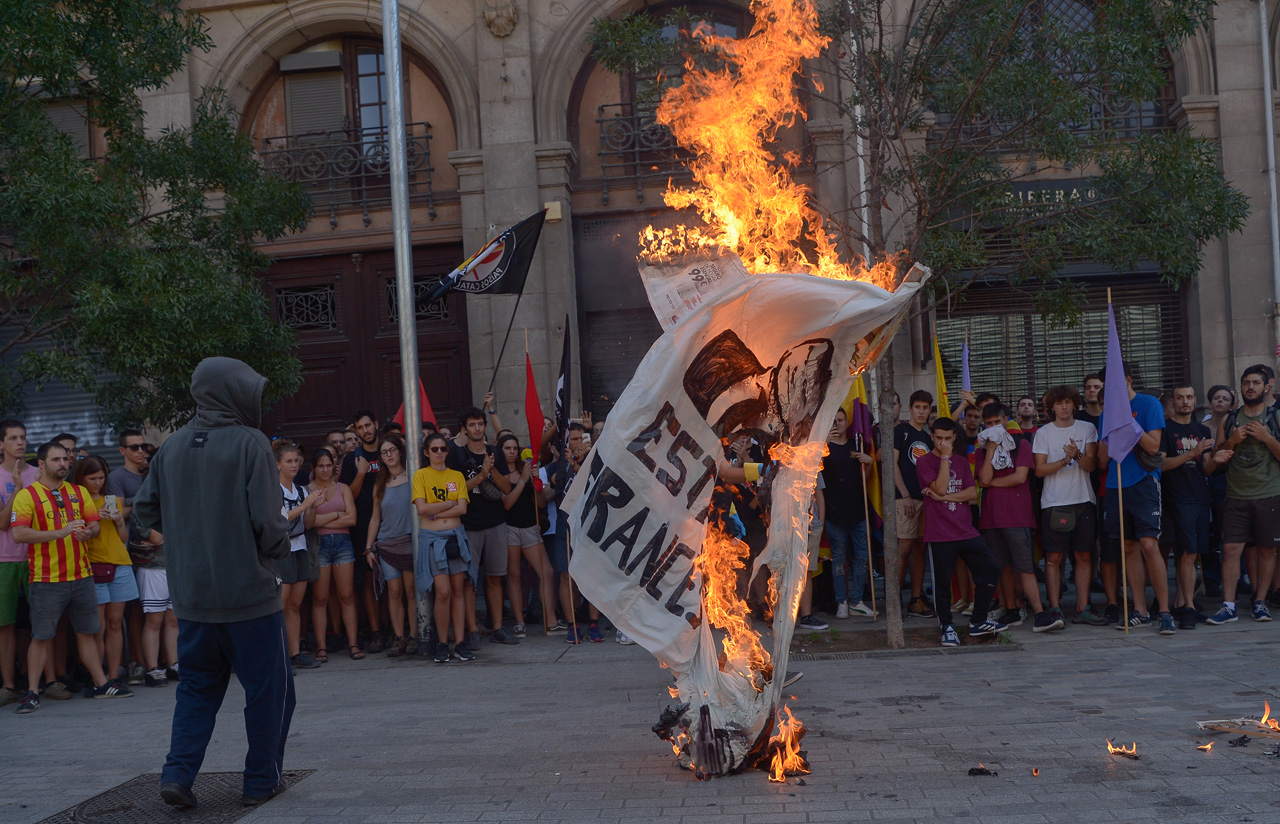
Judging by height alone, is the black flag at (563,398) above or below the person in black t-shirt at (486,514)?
above

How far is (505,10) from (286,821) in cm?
1221

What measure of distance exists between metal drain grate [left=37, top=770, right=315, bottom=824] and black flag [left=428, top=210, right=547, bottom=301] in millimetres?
5958

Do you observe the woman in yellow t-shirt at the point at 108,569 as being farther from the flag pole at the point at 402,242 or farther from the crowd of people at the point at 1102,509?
the crowd of people at the point at 1102,509

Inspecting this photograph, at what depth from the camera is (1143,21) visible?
9297 mm

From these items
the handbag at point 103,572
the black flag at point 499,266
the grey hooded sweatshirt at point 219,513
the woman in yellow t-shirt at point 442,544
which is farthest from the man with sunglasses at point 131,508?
the grey hooded sweatshirt at point 219,513

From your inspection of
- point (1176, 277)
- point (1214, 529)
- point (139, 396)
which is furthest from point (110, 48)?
point (1214, 529)

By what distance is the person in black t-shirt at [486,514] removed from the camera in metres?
10.3

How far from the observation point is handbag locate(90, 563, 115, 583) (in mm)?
8664

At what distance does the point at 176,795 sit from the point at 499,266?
7.13 m

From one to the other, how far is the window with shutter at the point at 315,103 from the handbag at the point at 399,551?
823 centimetres

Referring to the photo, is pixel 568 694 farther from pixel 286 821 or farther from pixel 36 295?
pixel 36 295

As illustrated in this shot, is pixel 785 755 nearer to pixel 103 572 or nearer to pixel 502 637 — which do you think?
pixel 502 637

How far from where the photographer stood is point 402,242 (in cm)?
1027

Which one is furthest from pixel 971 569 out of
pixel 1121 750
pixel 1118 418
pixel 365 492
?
pixel 365 492
